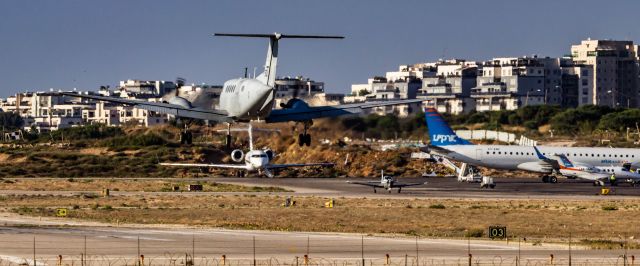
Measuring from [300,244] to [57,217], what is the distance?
25869mm

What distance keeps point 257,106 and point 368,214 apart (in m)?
16.8

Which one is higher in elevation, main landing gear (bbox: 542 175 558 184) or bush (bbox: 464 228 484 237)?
→ main landing gear (bbox: 542 175 558 184)

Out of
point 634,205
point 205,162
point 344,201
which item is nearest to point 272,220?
point 344,201

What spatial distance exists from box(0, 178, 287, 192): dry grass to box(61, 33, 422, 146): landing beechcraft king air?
35.0 meters

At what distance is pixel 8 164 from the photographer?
532ft

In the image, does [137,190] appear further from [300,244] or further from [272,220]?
[300,244]

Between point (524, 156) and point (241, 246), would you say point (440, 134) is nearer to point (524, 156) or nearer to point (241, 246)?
point (524, 156)

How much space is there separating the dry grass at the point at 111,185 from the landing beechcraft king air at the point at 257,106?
35038 mm

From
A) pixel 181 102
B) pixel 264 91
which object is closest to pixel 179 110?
pixel 181 102

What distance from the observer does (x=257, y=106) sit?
261ft

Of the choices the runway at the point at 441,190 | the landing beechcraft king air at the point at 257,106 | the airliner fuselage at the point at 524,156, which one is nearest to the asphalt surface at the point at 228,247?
the landing beechcraft king air at the point at 257,106

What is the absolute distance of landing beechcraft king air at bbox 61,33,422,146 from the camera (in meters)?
79.6

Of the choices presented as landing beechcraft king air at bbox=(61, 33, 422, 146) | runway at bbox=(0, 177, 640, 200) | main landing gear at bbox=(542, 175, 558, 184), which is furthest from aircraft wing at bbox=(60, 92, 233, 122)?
main landing gear at bbox=(542, 175, 558, 184)

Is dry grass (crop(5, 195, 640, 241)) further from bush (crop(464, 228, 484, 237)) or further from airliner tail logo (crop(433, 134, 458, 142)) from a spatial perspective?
airliner tail logo (crop(433, 134, 458, 142))
